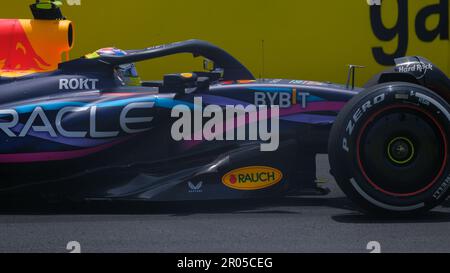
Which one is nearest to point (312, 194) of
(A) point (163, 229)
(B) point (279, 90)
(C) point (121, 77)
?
(B) point (279, 90)

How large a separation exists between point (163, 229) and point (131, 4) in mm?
6199

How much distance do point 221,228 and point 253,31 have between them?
6020mm

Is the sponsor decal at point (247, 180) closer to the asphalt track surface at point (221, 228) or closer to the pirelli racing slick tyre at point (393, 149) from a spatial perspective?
the asphalt track surface at point (221, 228)

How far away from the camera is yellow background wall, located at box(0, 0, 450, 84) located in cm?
1105

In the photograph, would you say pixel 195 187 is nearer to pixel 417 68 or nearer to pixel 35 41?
pixel 417 68

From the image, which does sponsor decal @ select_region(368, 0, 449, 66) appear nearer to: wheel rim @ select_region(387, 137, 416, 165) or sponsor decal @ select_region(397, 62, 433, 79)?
sponsor decal @ select_region(397, 62, 433, 79)

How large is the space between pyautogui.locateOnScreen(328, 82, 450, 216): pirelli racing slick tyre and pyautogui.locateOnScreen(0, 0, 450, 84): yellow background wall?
5536 millimetres

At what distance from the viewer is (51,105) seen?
5961 mm

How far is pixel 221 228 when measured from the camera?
5.33 metres

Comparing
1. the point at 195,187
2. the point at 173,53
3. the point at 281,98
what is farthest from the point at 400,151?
the point at 173,53
